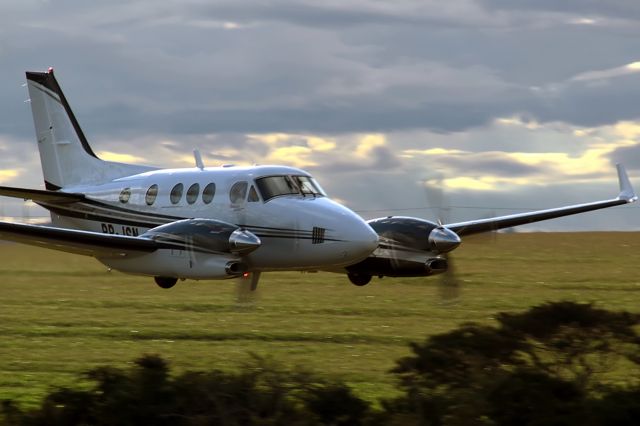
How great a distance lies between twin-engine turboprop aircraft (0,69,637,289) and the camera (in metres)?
21.2

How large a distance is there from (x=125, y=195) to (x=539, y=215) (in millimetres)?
10427

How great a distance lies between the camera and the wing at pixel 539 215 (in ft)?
82.4

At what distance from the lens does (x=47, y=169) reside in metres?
30.9

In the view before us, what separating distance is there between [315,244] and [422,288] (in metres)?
25.4

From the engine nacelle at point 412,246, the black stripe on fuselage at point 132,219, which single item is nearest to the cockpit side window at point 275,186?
the black stripe on fuselage at point 132,219

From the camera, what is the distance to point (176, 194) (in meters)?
24.1

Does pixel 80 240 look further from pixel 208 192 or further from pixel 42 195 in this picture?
pixel 42 195

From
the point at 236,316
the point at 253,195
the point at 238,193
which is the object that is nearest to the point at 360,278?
the point at 253,195

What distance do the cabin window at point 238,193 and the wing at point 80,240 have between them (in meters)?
1.98

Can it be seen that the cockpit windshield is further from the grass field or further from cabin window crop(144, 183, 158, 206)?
cabin window crop(144, 183, 158, 206)

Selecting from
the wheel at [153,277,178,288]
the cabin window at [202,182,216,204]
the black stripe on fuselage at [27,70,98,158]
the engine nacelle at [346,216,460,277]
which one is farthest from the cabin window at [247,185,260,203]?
the black stripe on fuselage at [27,70,98,158]

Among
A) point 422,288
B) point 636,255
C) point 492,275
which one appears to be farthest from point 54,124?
point 636,255

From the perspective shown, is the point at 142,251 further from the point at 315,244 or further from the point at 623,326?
the point at 623,326

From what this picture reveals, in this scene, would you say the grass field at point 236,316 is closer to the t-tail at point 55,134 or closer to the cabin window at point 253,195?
the cabin window at point 253,195
